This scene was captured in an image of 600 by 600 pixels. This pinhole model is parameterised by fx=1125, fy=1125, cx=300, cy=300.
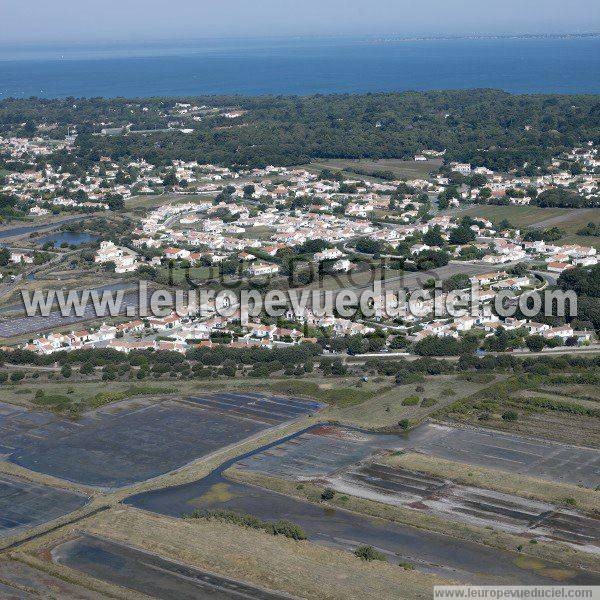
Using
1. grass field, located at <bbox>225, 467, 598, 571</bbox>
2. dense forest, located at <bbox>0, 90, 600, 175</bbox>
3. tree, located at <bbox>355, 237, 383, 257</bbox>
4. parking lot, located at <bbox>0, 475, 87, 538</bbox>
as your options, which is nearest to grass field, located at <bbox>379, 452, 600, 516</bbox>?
grass field, located at <bbox>225, 467, 598, 571</bbox>

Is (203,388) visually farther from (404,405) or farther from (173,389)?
(404,405)

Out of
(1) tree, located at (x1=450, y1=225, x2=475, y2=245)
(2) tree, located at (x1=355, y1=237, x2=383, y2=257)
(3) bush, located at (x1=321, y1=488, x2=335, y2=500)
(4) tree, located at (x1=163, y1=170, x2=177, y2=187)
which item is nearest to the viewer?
(3) bush, located at (x1=321, y1=488, x2=335, y2=500)

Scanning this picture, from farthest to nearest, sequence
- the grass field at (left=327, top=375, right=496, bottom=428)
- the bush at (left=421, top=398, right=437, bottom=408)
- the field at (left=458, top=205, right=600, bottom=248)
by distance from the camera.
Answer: the field at (left=458, top=205, right=600, bottom=248), the bush at (left=421, top=398, right=437, bottom=408), the grass field at (left=327, top=375, right=496, bottom=428)

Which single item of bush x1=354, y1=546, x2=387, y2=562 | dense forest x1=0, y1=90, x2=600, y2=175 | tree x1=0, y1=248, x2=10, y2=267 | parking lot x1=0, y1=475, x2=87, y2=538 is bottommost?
parking lot x1=0, y1=475, x2=87, y2=538

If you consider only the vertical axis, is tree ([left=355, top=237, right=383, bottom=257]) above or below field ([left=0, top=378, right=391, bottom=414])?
above

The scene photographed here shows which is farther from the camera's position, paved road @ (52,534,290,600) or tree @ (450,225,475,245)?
tree @ (450,225,475,245)

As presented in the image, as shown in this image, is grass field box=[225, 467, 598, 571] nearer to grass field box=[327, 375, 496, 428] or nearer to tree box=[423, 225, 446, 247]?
grass field box=[327, 375, 496, 428]

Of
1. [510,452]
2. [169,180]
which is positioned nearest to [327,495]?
[510,452]
